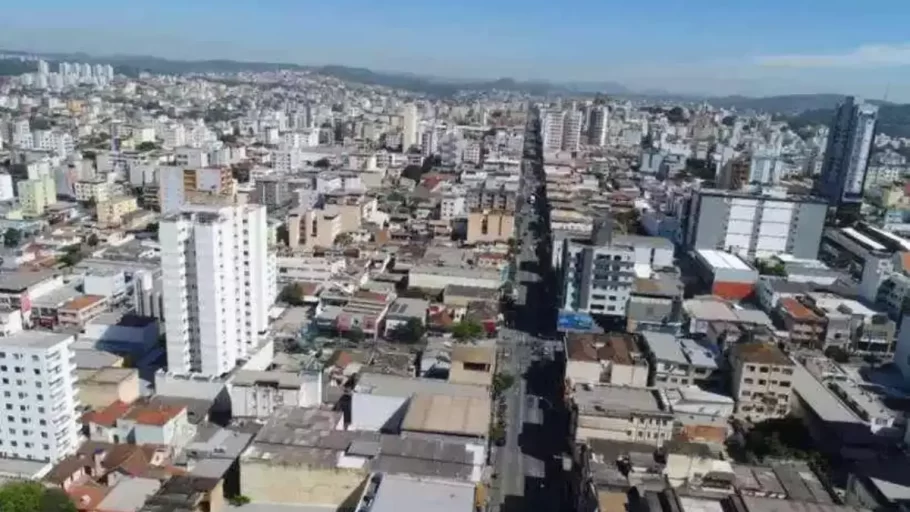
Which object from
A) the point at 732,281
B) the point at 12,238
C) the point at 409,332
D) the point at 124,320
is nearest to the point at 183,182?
the point at 12,238

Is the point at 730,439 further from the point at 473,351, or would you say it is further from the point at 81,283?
the point at 81,283

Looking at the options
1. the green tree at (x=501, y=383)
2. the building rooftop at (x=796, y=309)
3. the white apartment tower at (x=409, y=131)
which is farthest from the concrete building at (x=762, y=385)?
the white apartment tower at (x=409, y=131)

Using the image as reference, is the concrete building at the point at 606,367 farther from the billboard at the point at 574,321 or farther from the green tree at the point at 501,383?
the billboard at the point at 574,321

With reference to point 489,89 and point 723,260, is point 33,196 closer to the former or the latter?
point 723,260

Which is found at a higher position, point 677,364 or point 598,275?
point 598,275

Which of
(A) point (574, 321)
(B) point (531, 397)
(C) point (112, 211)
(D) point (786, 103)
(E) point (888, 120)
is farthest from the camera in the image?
(D) point (786, 103)
